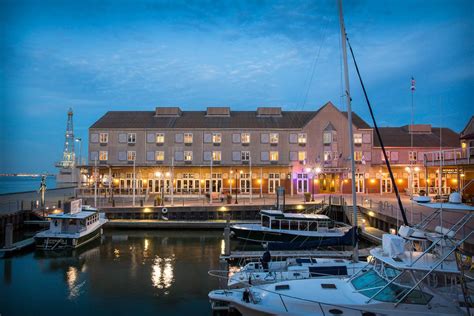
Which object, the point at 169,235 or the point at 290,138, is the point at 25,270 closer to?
the point at 169,235

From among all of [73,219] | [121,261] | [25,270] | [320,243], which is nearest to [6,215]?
[73,219]

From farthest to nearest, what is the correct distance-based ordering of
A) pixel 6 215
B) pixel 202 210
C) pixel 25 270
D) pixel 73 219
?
1. pixel 202 210
2. pixel 6 215
3. pixel 73 219
4. pixel 25 270

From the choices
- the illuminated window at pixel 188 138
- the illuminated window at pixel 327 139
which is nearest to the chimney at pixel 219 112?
the illuminated window at pixel 188 138

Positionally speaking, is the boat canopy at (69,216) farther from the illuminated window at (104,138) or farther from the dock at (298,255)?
the illuminated window at (104,138)

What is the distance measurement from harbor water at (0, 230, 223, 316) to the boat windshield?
7411 millimetres

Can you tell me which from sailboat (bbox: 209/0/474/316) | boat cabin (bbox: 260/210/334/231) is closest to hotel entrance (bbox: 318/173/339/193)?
boat cabin (bbox: 260/210/334/231)

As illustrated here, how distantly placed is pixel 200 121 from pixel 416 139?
3397 cm

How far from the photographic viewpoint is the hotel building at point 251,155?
167 ft

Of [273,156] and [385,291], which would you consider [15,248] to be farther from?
[273,156]

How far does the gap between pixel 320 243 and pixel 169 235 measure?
15700 mm

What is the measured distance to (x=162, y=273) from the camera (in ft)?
70.7

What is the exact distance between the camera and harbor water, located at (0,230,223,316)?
16.7 m

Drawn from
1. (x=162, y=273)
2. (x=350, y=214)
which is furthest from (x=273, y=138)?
(x=162, y=273)

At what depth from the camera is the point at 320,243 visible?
23.3 meters
